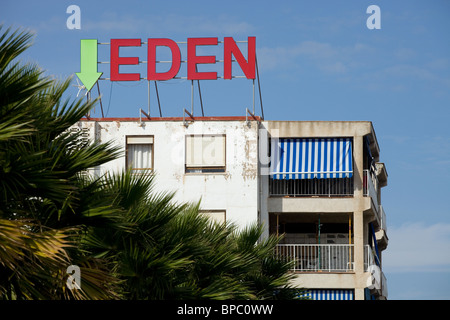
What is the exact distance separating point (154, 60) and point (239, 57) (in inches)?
146

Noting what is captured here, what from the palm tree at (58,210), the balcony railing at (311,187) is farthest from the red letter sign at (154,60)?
the palm tree at (58,210)

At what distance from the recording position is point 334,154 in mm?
35906

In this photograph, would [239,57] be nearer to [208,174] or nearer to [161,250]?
[208,174]

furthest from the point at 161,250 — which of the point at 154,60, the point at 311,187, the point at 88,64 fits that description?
the point at 88,64

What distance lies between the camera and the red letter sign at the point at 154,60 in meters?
37.4

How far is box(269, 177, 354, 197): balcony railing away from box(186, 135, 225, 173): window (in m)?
2.36

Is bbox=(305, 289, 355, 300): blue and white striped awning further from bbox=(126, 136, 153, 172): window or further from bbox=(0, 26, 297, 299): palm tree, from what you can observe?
bbox=(0, 26, 297, 299): palm tree

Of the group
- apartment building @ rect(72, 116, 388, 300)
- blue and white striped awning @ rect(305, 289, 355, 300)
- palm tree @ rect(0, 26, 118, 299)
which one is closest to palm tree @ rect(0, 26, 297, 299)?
palm tree @ rect(0, 26, 118, 299)

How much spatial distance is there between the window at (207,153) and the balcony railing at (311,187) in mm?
2358

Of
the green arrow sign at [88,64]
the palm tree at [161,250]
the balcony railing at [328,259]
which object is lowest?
the balcony railing at [328,259]

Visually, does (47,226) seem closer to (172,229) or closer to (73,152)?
(73,152)

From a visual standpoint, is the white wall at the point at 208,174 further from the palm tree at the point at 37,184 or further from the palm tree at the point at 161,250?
the palm tree at the point at 37,184
